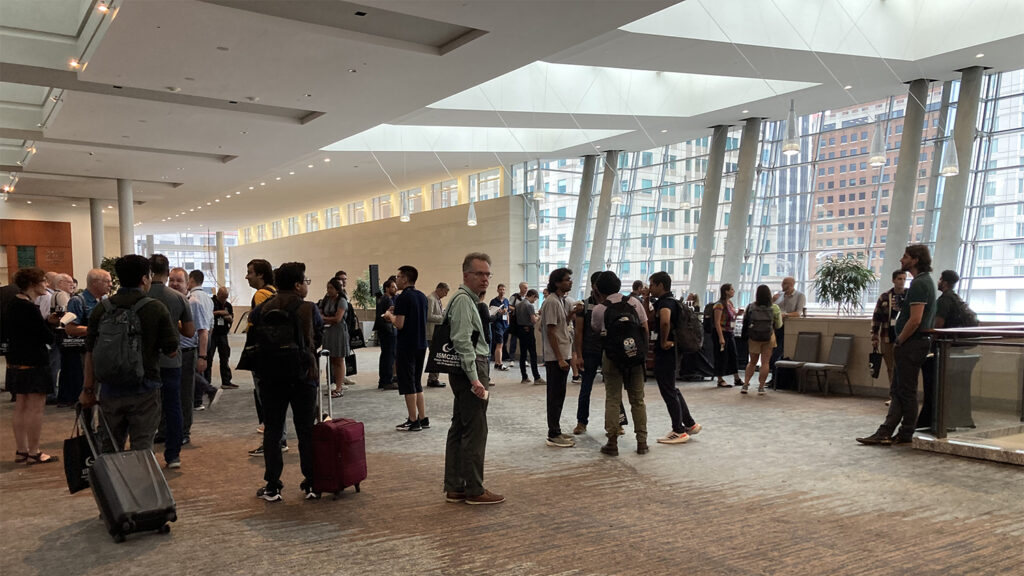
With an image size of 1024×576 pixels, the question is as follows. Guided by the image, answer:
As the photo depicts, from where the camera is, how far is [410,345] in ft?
22.1

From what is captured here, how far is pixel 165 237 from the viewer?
45.7 meters

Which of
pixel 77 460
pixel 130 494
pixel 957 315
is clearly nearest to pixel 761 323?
pixel 957 315

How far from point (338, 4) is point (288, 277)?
4.81m

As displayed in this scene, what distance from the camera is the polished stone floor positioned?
3410 mm

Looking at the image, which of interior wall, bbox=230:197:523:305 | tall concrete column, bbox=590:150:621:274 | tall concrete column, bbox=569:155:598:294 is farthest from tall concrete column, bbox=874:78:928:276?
interior wall, bbox=230:197:523:305

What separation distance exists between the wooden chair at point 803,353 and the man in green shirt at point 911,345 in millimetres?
3201

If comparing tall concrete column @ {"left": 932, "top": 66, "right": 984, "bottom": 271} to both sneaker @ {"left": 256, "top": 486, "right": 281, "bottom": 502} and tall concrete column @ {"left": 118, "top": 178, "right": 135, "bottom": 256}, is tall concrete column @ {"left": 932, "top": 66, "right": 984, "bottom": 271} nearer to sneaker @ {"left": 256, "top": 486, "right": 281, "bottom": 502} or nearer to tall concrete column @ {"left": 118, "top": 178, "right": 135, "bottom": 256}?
sneaker @ {"left": 256, "top": 486, "right": 281, "bottom": 502}

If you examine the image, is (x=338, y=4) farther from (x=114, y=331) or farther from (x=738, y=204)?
(x=738, y=204)

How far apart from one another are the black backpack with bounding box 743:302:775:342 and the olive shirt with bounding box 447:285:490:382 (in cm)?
557

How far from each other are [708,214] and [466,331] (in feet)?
43.9

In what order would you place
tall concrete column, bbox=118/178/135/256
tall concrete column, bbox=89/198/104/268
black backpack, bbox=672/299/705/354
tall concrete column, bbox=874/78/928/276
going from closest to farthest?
1. black backpack, bbox=672/299/705/354
2. tall concrete column, bbox=874/78/928/276
3. tall concrete column, bbox=118/178/135/256
4. tall concrete column, bbox=89/198/104/268

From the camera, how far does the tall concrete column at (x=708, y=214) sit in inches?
637

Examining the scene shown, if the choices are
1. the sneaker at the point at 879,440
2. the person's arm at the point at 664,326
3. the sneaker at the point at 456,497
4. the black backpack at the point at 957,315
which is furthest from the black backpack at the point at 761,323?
the sneaker at the point at 456,497

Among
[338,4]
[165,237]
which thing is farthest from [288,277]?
[165,237]
